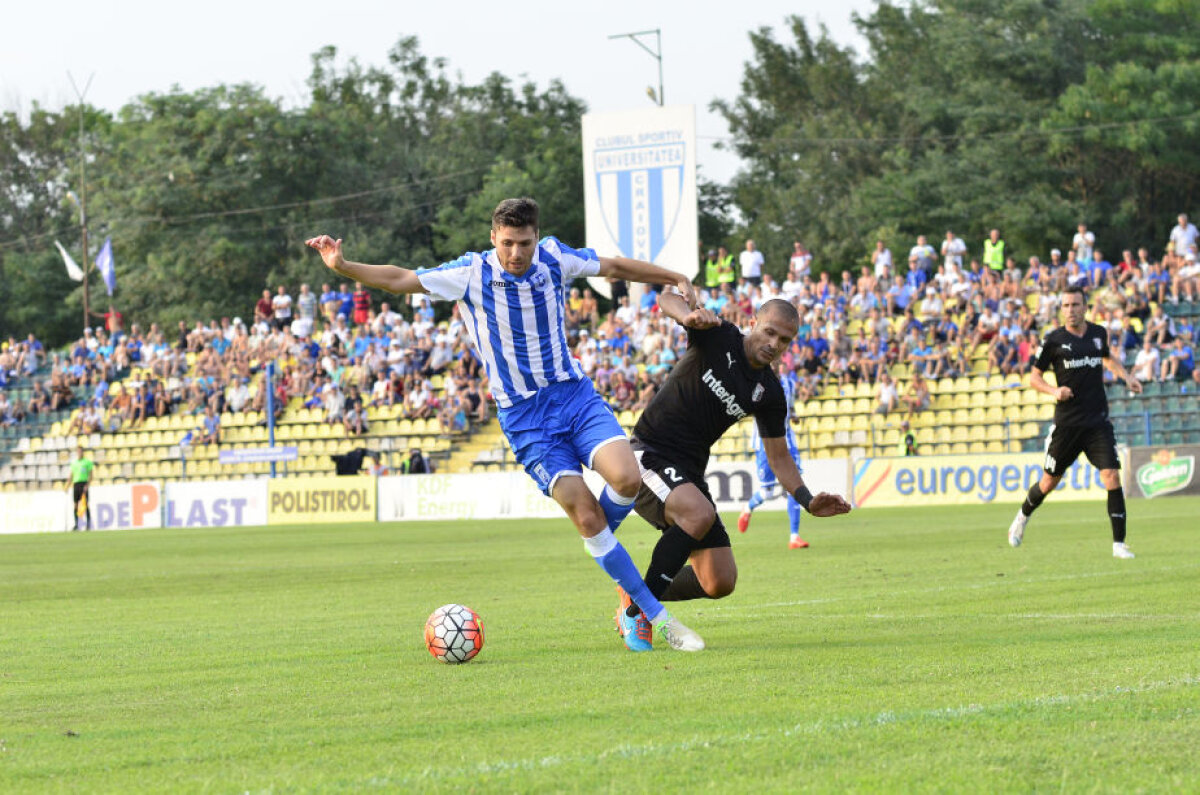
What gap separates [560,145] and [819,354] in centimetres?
3077

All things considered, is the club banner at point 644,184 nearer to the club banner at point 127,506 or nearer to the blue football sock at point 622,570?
the club banner at point 127,506

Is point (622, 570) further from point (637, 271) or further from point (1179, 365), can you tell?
point (1179, 365)

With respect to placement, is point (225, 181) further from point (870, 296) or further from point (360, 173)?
point (870, 296)

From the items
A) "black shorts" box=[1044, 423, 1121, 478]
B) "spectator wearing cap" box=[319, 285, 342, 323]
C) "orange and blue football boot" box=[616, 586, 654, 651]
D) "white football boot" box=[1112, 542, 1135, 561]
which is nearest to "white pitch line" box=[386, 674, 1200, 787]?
"orange and blue football boot" box=[616, 586, 654, 651]

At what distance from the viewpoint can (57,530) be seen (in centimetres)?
3681

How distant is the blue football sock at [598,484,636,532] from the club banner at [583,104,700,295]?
25.0 m

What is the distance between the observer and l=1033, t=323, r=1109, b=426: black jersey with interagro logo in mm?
14422

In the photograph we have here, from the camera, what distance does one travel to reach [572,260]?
27.4ft

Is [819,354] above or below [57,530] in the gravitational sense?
above

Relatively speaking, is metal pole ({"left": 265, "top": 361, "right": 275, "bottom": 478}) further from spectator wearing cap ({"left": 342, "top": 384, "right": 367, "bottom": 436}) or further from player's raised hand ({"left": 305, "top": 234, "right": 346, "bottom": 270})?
player's raised hand ({"left": 305, "top": 234, "right": 346, "bottom": 270})

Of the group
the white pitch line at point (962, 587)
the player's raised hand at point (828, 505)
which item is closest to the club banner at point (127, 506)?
the white pitch line at point (962, 587)

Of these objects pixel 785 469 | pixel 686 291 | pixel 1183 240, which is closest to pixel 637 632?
pixel 785 469

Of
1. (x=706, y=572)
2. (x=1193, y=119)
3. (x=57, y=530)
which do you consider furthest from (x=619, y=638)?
(x=1193, y=119)

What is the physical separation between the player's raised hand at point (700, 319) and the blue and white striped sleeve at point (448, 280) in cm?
115
